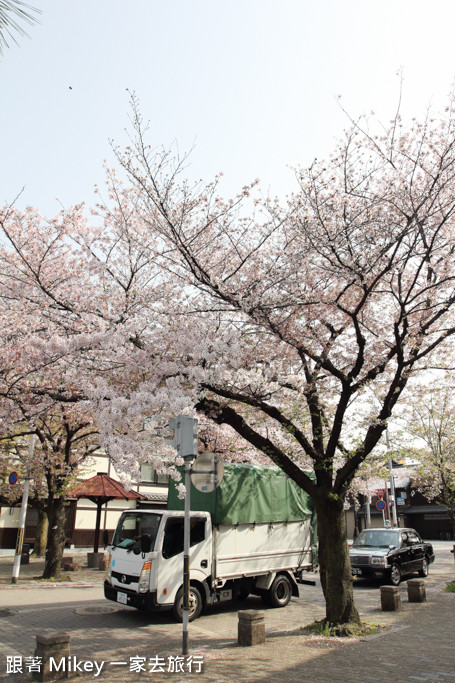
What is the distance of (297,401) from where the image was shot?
11.6 m

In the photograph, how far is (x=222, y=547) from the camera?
35.9ft

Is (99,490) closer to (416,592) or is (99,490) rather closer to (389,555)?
(389,555)

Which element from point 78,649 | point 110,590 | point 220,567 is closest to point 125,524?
point 110,590

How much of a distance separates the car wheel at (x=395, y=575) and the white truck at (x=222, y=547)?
196 inches

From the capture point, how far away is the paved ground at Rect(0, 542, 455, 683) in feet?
21.7

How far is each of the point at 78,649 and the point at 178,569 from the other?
9.01 feet

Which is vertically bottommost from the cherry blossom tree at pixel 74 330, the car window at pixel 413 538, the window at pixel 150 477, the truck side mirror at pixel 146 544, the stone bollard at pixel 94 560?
the stone bollard at pixel 94 560

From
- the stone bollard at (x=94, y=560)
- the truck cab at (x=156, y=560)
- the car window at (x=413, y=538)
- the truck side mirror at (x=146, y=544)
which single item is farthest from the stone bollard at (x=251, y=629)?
the stone bollard at (x=94, y=560)

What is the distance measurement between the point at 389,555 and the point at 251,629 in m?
9.98

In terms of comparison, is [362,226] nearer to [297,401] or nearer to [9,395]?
[297,401]

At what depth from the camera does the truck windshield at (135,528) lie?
1038 cm

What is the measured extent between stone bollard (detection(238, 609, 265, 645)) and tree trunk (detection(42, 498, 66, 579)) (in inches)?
384

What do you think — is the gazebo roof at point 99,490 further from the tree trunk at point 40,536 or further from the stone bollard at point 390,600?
the stone bollard at point 390,600

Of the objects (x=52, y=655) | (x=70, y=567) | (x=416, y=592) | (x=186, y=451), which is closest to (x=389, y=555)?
(x=416, y=592)
